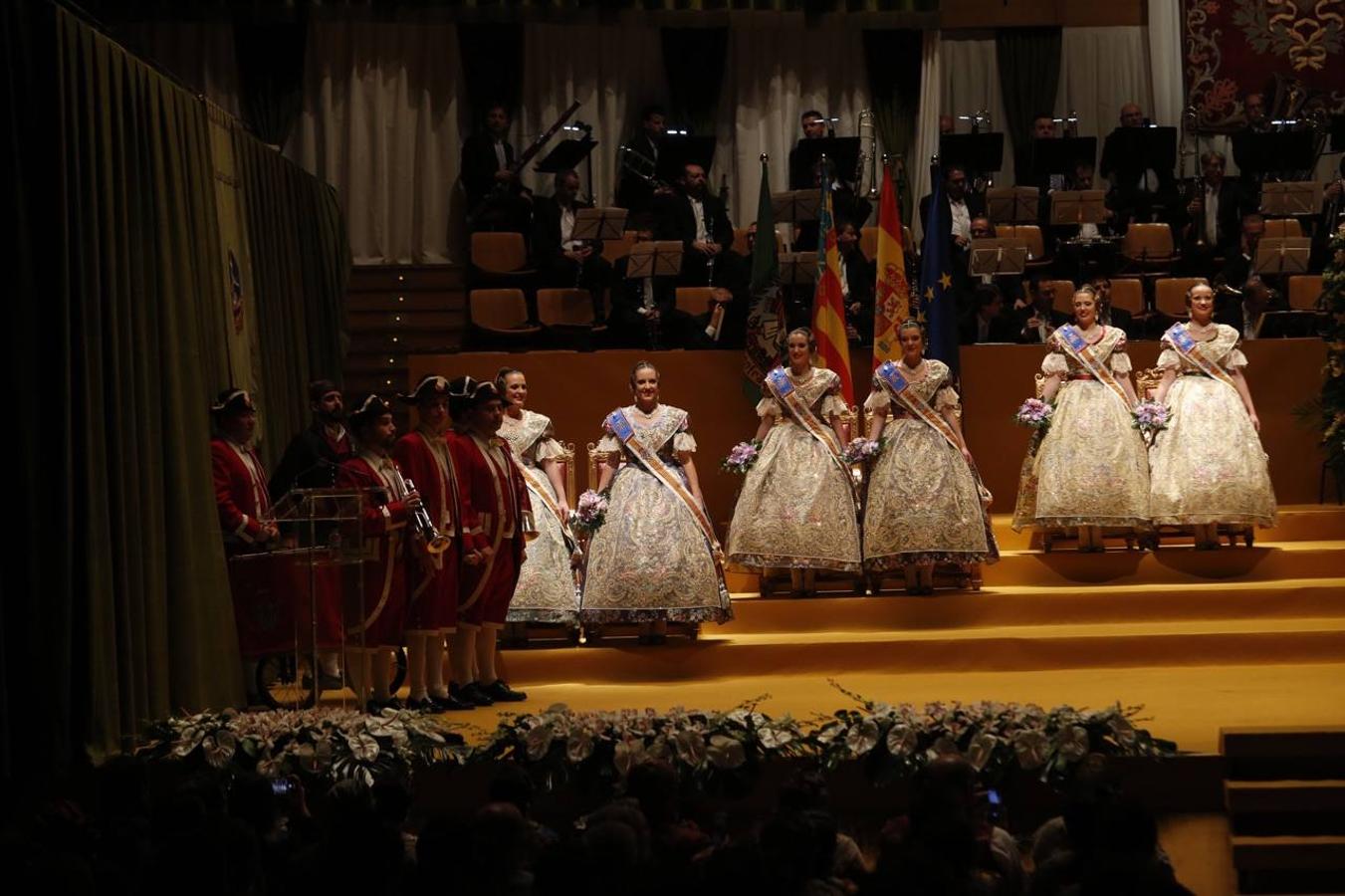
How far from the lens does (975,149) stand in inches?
500

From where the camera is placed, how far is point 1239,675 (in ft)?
27.2

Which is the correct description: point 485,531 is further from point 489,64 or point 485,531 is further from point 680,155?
point 489,64

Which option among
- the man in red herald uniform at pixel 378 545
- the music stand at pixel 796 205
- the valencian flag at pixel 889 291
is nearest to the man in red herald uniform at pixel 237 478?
the man in red herald uniform at pixel 378 545

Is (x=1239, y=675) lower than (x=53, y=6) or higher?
Result: lower

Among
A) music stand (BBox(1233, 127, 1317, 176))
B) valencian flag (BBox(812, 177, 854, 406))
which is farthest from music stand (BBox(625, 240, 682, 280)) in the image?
music stand (BBox(1233, 127, 1317, 176))

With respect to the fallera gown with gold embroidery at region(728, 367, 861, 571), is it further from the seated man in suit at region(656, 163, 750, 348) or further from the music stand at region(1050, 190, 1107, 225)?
the music stand at region(1050, 190, 1107, 225)

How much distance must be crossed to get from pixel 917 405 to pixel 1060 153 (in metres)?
4.40

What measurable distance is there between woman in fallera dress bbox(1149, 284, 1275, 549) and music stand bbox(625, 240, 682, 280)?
2.87 metres

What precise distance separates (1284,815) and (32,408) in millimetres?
4282

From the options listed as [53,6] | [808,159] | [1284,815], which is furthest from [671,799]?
[808,159]

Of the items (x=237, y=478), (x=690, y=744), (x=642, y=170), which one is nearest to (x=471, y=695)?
(x=237, y=478)

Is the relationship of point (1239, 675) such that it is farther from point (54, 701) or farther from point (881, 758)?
point (54, 701)

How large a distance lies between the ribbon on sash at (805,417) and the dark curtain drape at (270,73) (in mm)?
5620

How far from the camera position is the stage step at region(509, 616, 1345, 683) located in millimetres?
8648
